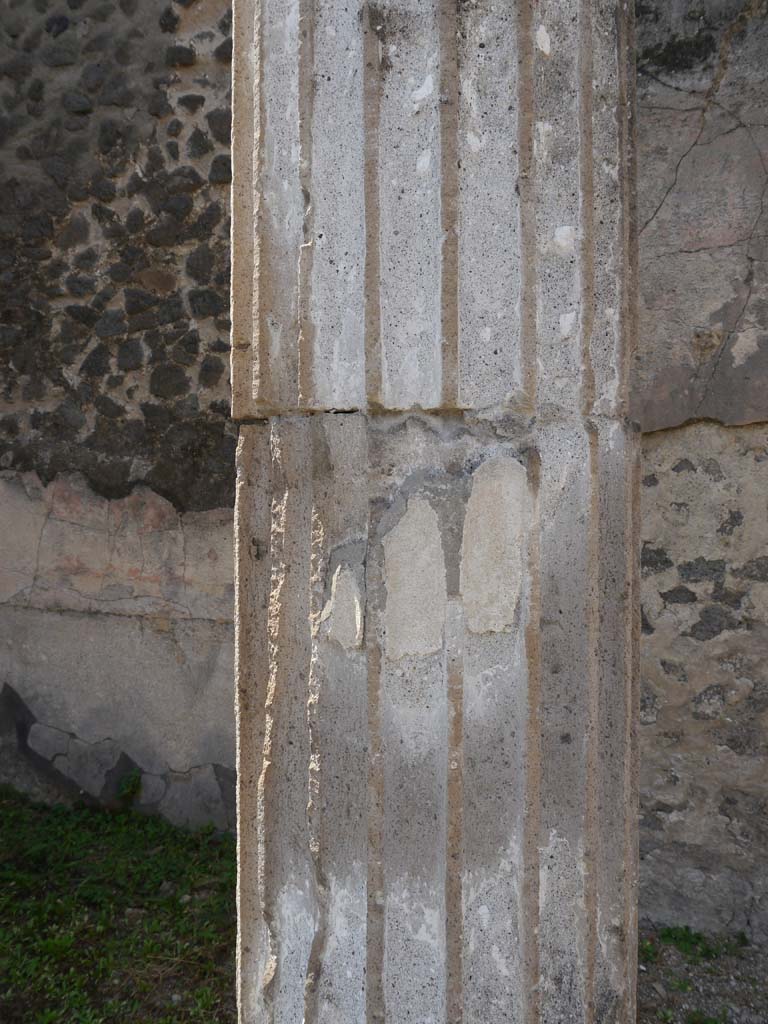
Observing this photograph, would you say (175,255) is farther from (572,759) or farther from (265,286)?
(572,759)

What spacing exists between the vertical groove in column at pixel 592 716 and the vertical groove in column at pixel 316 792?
14.7 inches

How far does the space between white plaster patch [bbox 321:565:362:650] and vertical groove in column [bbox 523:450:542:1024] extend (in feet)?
0.78

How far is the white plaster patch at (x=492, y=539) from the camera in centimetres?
121

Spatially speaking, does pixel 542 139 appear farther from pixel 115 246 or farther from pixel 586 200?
pixel 115 246

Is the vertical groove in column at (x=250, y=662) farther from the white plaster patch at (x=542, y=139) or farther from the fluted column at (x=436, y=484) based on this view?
the white plaster patch at (x=542, y=139)

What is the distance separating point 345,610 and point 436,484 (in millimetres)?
216

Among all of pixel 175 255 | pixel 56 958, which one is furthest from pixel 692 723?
pixel 175 255

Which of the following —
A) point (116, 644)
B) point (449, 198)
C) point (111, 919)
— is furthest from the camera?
point (116, 644)

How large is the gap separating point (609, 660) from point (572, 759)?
0.15 metres

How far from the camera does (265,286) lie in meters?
1.25

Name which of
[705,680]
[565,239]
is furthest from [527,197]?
[705,680]

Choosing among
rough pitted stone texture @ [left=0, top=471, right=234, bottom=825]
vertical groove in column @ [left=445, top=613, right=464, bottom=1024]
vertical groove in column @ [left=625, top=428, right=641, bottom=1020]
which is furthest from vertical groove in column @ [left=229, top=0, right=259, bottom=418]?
rough pitted stone texture @ [left=0, top=471, right=234, bottom=825]

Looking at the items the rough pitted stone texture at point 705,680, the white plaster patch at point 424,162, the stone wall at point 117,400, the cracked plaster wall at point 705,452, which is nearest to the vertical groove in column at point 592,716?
the white plaster patch at point 424,162

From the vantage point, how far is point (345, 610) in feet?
4.01
